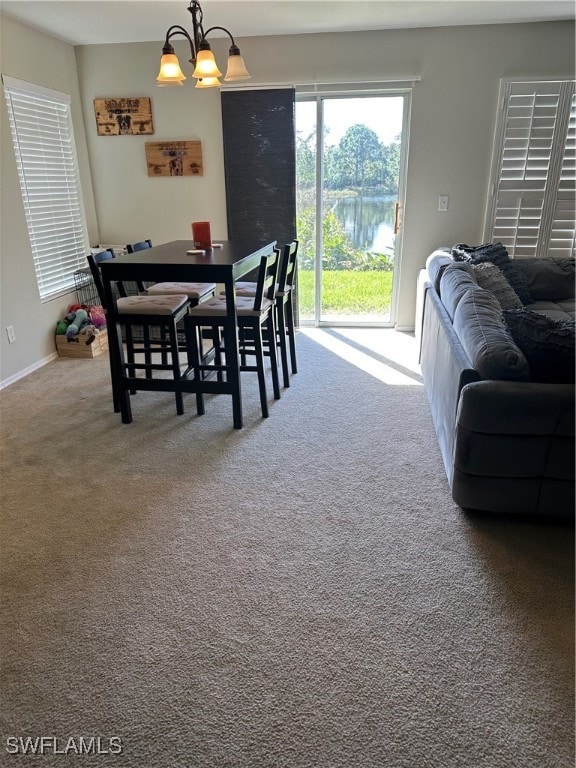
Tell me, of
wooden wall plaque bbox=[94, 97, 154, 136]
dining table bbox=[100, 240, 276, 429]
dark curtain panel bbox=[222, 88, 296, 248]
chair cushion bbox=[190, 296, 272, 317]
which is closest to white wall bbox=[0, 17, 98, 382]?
wooden wall plaque bbox=[94, 97, 154, 136]

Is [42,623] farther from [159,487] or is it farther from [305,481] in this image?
[305,481]

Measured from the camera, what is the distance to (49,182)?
13.1 ft

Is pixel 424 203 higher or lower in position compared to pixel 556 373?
higher

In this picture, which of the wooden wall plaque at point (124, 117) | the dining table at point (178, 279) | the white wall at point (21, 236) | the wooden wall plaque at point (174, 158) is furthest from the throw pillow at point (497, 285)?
the white wall at point (21, 236)

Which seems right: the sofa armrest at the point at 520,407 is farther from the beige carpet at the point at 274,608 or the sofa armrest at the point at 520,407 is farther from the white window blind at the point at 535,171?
the white window blind at the point at 535,171

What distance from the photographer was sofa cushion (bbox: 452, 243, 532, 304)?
3.56 meters

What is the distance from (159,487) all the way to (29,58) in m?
3.51

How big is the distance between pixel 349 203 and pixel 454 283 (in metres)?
2.04

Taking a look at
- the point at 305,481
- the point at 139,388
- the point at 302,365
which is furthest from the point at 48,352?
the point at 305,481

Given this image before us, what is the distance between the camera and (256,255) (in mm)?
3047

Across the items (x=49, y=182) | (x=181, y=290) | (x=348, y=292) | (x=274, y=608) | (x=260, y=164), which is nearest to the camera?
(x=274, y=608)

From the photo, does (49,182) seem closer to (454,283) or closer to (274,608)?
(454,283)

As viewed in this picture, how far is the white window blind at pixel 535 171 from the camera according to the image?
3928mm

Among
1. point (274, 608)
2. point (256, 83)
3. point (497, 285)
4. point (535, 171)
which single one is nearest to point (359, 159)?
point (256, 83)
